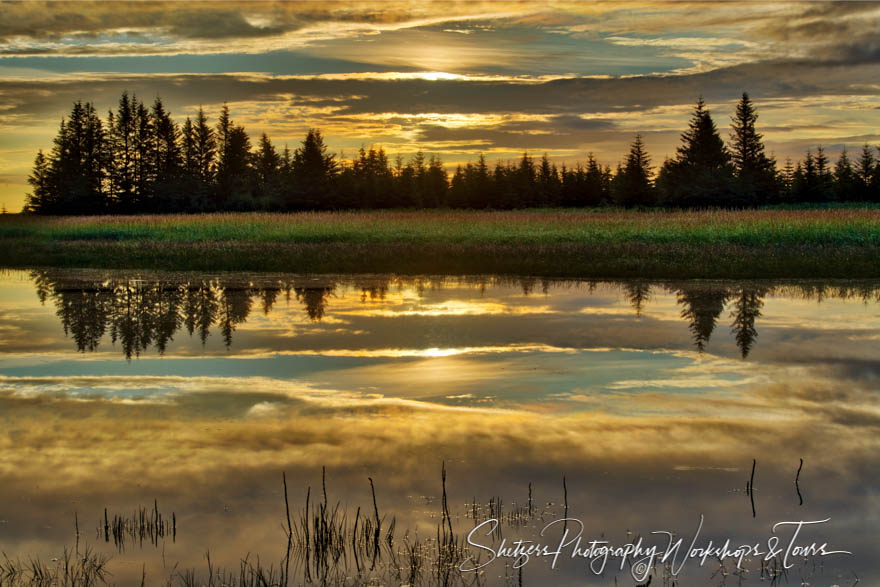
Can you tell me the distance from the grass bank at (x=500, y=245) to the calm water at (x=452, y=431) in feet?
30.1

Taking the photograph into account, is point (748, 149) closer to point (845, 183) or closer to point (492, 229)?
point (845, 183)

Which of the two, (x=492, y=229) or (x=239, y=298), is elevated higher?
(x=492, y=229)

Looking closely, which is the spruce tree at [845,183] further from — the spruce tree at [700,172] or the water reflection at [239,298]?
the water reflection at [239,298]

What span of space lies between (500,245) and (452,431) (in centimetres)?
2221

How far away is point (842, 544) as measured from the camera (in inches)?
217

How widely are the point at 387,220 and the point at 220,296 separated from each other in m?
21.9

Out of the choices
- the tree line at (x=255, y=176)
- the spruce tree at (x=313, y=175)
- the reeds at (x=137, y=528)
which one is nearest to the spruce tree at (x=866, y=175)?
the tree line at (x=255, y=176)

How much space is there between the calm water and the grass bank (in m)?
9.17

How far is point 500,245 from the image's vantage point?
98.6 ft

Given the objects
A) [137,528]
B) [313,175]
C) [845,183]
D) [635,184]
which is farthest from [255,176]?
[137,528]

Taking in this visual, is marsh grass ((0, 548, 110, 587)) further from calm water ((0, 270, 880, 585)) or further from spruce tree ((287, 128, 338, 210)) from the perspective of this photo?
spruce tree ((287, 128, 338, 210))

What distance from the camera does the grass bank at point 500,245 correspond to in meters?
25.0

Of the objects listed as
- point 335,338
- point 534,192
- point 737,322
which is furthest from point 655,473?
point 534,192

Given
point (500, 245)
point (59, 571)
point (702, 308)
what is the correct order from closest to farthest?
point (59, 571) → point (702, 308) → point (500, 245)
